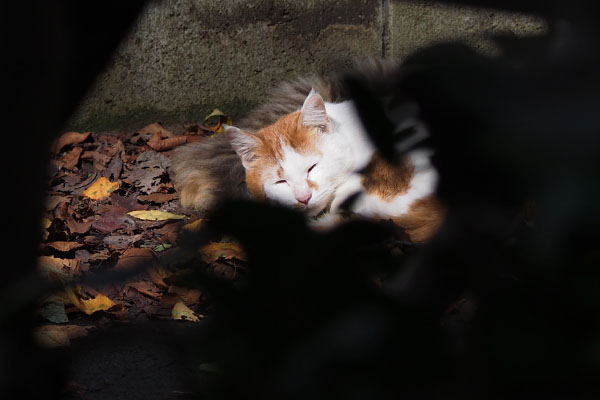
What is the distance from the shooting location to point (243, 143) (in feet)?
10.4

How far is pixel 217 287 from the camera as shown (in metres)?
0.68

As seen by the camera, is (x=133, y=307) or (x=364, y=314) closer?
(x=364, y=314)

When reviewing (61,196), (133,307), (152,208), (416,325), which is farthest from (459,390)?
(61,196)

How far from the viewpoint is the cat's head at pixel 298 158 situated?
308 centimetres

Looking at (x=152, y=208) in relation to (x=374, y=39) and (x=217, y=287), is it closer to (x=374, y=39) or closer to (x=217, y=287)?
(x=374, y=39)

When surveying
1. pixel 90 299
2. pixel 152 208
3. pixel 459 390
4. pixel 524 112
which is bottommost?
pixel 152 208

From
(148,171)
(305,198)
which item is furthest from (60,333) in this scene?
(148,171)

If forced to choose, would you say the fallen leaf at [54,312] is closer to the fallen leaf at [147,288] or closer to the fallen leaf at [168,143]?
the fallen leaf at [147,288]

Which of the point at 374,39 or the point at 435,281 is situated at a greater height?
the point at 435,281

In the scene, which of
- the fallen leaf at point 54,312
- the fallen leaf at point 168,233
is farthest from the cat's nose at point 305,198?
the fallen leaf at point 54,312

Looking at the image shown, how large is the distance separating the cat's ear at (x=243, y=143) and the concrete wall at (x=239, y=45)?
1.09 metres

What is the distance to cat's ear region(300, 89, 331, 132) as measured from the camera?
3.06m

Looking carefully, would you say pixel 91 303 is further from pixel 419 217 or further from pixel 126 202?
pixel 419 217

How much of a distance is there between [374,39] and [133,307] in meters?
2.49
